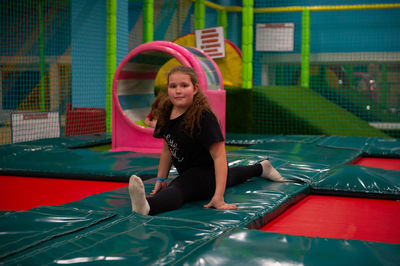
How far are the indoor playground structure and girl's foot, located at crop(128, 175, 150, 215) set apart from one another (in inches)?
2.2

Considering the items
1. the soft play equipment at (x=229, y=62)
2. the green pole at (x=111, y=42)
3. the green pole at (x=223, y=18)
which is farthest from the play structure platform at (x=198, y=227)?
the green pole at (x=223, y=18)

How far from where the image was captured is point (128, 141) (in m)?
5.02

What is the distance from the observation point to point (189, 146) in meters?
2.30

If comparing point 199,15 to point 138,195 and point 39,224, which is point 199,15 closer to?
point 138,195

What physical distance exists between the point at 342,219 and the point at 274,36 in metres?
6.76

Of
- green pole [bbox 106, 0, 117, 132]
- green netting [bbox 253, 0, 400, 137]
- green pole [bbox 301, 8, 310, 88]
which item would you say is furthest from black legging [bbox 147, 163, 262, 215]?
green netting [bbox 253, 0, 400, 137]

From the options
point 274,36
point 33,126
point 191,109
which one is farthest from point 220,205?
point 274,36

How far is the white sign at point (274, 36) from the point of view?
8.42 meters

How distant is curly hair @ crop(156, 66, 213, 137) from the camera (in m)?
2.23

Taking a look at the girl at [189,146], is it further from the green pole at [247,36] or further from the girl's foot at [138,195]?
the green pole at [247,36]

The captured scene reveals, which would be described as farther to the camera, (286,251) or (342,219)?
(342,219)

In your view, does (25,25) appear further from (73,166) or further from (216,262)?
(216,262)

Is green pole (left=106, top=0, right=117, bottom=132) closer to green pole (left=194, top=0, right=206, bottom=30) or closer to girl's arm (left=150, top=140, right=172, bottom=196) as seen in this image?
green pole (left=194, top=0, right=206, bottom=30)

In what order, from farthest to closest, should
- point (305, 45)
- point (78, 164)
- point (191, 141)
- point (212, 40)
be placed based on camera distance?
point (305, 45) < point (212, 40) < point (78, 164) < point (191, 141)
